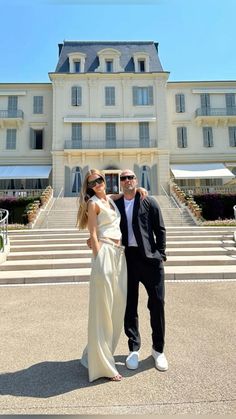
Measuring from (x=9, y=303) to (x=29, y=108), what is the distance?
27218mm

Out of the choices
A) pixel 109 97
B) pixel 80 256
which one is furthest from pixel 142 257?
pixel 109 97

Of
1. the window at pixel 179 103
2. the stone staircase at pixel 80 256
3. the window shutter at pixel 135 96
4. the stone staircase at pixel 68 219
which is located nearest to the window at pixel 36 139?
the window shutter at pixel 135 96

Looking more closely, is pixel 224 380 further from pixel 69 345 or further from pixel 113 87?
pixel 113 87

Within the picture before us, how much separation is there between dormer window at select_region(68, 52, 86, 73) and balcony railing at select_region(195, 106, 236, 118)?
12.7 metres

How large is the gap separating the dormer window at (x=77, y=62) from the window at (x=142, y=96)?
600 centimetres

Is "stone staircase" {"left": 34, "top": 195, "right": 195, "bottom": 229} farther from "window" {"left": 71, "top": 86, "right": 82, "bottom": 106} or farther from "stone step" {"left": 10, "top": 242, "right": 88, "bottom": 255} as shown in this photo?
"window" {"left": 71, "top": 86, "right": 82, "bottom": 106}

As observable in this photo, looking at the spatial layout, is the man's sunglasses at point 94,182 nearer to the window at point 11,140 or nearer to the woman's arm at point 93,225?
the woman's arm at point 93,225

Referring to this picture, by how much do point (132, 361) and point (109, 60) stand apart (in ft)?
100

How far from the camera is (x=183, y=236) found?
10.7 metres

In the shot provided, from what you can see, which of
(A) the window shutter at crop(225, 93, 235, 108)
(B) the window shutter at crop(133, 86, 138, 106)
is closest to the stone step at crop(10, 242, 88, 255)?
(B) the window shutter at crop(133, 86, 138, 106)

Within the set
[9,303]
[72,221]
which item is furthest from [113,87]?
[9,303]

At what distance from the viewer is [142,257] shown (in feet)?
9.66

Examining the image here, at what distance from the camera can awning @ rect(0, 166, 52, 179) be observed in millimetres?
24719

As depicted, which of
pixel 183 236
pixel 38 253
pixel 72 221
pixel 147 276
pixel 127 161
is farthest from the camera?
pixel 127 161
